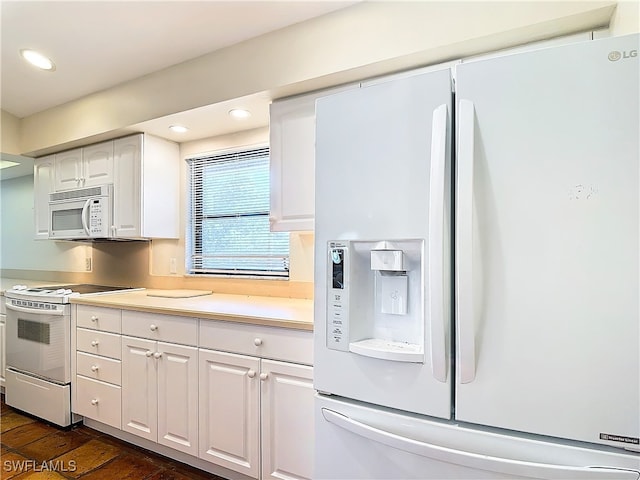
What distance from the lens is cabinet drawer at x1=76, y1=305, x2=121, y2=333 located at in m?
2.42

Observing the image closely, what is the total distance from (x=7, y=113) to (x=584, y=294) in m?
4.25

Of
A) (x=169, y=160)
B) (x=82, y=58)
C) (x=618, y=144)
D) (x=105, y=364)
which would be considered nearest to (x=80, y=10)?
(x=82, y=58)

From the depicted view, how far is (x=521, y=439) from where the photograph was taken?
970 millimetres

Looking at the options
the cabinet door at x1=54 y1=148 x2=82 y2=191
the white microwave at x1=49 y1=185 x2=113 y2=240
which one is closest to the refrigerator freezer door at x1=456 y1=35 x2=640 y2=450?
the white microwave at x1=49 y1=185 x2=113 y2=240

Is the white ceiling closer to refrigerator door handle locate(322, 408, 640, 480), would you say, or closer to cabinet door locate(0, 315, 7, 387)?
refrigerator door handle locate(322, 408, 640, 480)

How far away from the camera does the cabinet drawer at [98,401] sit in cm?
239

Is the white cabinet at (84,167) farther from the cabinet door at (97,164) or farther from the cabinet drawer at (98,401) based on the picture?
the cabinet drawer at (98,401)

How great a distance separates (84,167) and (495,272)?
10.5 feet

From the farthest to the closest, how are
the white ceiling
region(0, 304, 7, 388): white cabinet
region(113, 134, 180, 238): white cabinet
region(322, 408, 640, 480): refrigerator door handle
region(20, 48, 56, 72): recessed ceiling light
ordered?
region(0, 304, 7, 388): white cabinet < region(113, 134, 180, 238): white cabinet < region(20, 48, 56, 72): recessed ceiling light < the white ceiling < region(322, 408, 640, 480): refrigerator door handle

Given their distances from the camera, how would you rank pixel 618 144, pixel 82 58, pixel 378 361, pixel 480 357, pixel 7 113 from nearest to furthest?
pixel 618 144 → pixel 480 357 → pixel 378 361 → pixel 82 58 → pixel 7 113

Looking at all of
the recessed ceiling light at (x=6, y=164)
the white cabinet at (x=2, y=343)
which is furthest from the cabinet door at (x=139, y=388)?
the recessed ceiling light at (x=6, y=164)

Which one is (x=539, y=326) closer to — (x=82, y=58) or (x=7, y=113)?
(x=82, y=58)

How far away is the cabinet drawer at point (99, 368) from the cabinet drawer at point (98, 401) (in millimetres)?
36

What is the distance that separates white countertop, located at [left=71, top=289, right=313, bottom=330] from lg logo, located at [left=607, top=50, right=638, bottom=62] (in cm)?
131
